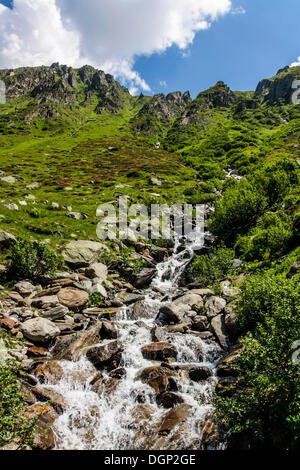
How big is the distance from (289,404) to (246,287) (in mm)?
7019

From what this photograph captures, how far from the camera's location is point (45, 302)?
19266 mm


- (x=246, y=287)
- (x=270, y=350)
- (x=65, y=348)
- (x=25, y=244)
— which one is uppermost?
(x=25, y=244)

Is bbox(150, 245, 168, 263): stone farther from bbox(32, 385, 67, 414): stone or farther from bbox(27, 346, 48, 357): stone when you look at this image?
bbox(32, 385, 67, 414): stone

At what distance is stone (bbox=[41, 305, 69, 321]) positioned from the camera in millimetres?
18188

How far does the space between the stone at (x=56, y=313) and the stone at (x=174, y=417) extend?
10.9m

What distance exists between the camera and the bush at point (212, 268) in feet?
85.8

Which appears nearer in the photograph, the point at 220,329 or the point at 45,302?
the point at 220,329

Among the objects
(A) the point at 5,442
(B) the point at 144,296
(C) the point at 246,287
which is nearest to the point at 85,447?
(A) the point at 5,442

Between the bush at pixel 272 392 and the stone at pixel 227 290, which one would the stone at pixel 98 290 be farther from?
the bush at pixel 272 392

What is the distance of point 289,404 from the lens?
27.2ft

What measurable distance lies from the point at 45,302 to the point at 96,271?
790cm

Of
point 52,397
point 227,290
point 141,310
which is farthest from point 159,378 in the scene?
point 227,290

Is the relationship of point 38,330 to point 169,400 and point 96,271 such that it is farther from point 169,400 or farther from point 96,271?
point 96,271

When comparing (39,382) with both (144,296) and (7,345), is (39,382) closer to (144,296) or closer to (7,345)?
(7,345)
